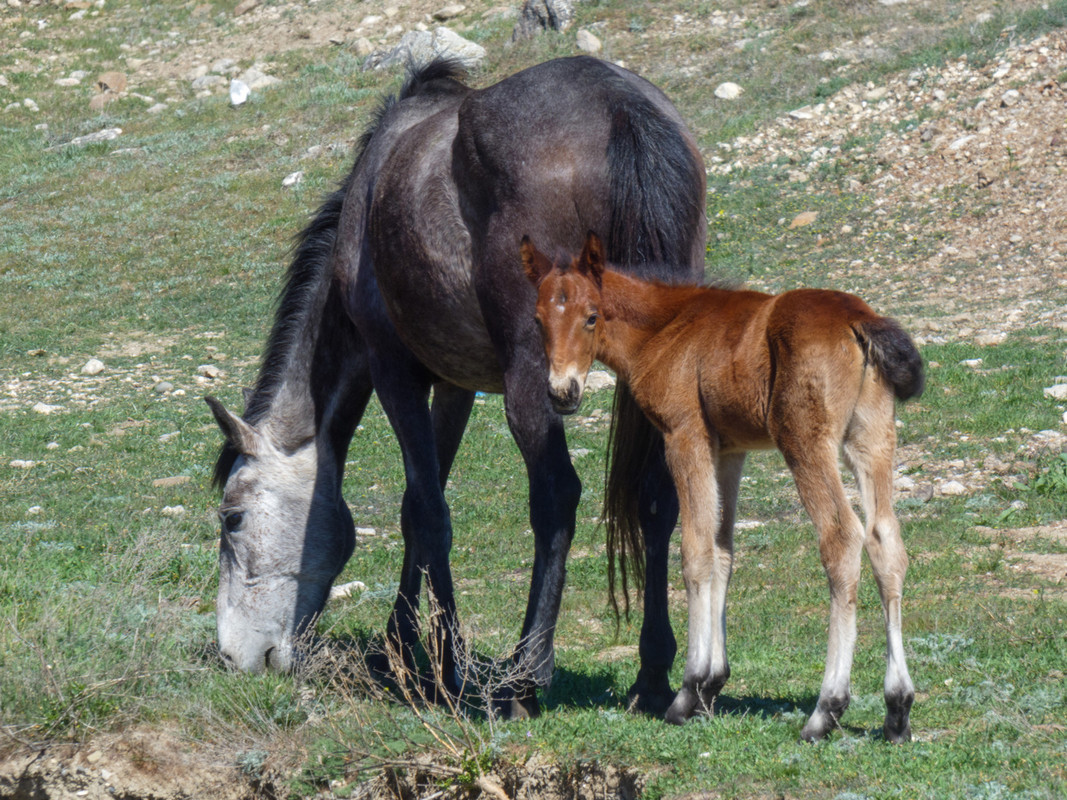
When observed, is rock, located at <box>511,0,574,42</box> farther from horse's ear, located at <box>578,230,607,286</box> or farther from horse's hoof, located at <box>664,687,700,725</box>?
horse's hoof, located at <box>664,687,700,725</box>

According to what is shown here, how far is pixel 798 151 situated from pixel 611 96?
42.3ft

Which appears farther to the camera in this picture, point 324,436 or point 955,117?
point 955,117

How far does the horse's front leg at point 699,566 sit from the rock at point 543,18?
20.1 meters

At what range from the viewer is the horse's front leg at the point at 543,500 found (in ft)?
16.3

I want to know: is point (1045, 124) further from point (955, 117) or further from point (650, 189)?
point (650, 189)

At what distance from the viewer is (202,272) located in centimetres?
1797

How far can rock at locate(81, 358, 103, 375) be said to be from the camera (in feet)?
45.5

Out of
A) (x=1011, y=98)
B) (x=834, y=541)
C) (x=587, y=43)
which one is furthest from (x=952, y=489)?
(x=587, y=43)

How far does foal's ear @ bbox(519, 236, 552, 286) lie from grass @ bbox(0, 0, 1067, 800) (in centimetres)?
178

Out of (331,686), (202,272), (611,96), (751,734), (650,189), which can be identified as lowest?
(202,272)

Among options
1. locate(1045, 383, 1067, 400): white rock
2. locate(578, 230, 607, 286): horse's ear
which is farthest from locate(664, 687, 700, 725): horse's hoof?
locate(1045, 383, 1067, 400): white rock

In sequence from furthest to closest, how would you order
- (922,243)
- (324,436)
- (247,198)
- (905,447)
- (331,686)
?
(247,198), (922,243), (905,447), (324,436), (331,686)

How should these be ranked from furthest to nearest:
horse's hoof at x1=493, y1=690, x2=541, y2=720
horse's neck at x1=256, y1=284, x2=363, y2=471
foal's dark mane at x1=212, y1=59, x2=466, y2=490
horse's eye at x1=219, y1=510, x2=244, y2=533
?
foal's dark mane at x1=212, y1=59, x2=466, y2=490, horse's neck at x1=256, y1=284, x2=363, y2=471, horse's eye at x1=219, y1=510, x2=244, y2=533, horse's hoof at x1=493, y1=690, x2=541, y2=720

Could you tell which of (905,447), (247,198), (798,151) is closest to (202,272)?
(247,198)
